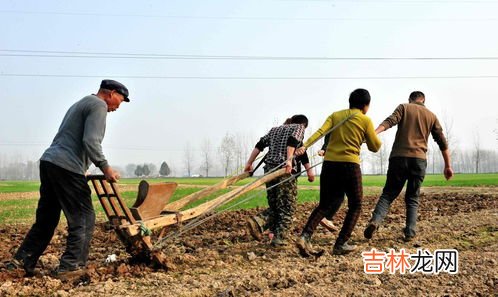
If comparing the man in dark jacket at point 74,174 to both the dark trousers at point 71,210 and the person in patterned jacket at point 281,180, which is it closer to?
the dark trousers at point 71,210

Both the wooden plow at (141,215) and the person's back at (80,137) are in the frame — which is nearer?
the person's back at (80,137)

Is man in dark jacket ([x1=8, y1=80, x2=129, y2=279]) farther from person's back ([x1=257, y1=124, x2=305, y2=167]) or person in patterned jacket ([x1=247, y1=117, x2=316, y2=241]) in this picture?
person's back ([x1=257, y1=124, x2=305, y2=167])

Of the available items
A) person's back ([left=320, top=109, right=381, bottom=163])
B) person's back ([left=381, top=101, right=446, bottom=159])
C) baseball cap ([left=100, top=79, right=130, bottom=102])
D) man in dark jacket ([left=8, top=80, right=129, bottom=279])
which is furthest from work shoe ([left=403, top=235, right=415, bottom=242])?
baseball cap ([left=100, top=79, right=130, bottom=102])

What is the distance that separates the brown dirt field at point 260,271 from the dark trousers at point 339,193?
1.17ft

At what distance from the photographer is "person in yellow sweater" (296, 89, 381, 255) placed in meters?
5.83

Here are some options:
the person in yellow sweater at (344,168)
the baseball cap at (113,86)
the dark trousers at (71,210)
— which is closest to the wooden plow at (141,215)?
the dark trousers at (71,210)

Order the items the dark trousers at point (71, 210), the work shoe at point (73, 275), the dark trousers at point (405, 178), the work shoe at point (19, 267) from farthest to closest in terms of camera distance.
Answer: the dark trousers at point (405, 178)
the work shoe at point (19, 267)
the dark trousers at point (71, 210)
the work shoe at point (73, 275)

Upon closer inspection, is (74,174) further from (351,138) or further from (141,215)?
(351,138)

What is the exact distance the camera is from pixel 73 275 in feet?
14.6

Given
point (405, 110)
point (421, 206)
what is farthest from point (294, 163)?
point (421, 206)

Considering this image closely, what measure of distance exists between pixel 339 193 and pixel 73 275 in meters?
3.16

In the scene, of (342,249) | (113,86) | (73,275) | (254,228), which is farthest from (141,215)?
(342,249)

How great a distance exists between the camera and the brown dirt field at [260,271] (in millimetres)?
4137

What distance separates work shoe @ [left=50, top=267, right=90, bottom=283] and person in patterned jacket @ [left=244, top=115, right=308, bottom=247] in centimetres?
249
